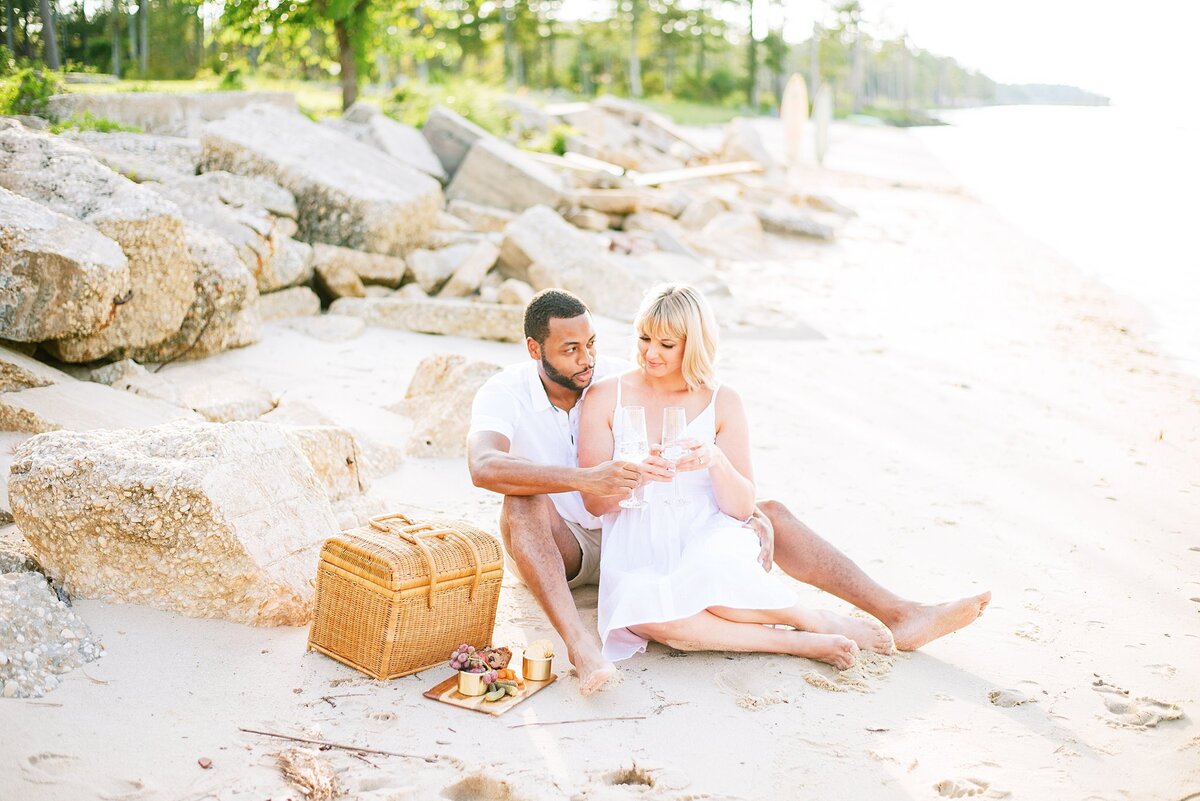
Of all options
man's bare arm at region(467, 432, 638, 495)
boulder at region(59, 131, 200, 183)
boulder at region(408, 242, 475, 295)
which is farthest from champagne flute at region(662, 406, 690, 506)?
boulder at region(59, 131, 200, 183)

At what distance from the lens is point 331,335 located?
8383 mm

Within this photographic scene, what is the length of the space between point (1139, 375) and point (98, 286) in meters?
8.70

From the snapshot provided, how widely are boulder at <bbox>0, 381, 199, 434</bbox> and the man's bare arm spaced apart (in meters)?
2.02

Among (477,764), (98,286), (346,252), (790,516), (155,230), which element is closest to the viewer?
(477,764)

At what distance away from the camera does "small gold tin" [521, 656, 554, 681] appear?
383cm

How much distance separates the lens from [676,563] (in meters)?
4.12

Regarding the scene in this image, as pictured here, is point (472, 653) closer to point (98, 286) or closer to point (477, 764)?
point (477, 764)

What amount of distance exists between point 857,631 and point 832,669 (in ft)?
0.80

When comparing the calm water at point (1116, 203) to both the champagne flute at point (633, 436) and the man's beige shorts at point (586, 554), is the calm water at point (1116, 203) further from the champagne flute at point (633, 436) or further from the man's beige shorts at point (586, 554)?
the champagne flute at point (633, 436)

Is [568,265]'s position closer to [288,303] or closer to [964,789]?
[288,303]

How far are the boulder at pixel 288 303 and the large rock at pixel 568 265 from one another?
2080 mm

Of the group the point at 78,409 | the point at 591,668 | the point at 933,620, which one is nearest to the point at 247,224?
the point at 78,409

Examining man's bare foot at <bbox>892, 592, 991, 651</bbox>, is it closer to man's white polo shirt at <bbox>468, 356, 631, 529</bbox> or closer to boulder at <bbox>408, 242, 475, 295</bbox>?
man's white polo shirt at <bbox>468, 356, 631, 529</bbox>

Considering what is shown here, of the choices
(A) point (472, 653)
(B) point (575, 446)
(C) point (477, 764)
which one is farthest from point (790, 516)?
(C) point (477, 764)
